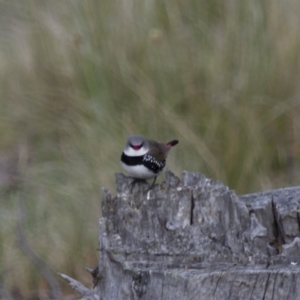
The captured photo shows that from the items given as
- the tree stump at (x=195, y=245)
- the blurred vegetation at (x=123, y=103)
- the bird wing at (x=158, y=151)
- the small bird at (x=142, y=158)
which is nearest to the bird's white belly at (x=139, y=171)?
the small bird at (x=142, y=158)

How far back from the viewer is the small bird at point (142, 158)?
11.0 ft

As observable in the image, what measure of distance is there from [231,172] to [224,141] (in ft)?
0.77

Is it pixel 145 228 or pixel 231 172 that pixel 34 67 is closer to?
pixel 231 172

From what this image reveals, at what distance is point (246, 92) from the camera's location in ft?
16.1

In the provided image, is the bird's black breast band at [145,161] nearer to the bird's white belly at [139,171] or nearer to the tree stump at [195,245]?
the bird's white belly at [139,171]

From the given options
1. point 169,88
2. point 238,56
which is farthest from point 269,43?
point 169,88

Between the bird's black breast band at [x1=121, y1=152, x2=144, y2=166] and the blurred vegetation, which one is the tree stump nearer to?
the bird's black breast band at [x1=121, y1=152, x2=144, y2=166]

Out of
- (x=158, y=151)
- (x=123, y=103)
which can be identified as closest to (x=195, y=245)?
(x=158, y=151)

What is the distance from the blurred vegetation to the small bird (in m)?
1.00

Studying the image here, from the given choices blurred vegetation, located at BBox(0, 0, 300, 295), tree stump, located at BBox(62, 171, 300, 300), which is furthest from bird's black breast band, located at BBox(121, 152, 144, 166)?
blurred vegetation, located at BBox(0, 0, 300, 295)

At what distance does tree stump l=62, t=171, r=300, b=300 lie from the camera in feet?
6.73

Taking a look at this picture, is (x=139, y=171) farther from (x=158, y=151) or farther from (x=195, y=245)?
(x=195, y=245)

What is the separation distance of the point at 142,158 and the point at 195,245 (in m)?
1.18

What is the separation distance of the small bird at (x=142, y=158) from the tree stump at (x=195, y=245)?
2.03ft
